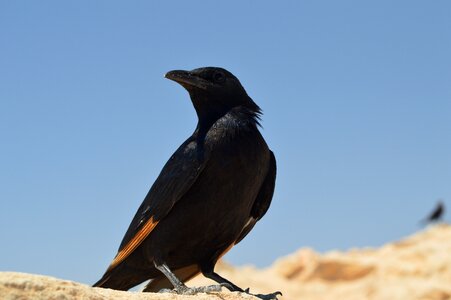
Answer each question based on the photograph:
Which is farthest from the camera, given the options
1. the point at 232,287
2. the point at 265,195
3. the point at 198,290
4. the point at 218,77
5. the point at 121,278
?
the point at 218,77

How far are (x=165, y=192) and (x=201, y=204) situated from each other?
1.08 feet

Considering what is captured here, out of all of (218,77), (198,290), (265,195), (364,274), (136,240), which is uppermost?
(364,274)

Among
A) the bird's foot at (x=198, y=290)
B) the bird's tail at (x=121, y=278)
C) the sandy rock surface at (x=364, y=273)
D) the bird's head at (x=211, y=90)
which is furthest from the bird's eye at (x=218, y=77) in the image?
the sandy rock surface at (x=364, y=273)

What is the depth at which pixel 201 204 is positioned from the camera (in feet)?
16.5

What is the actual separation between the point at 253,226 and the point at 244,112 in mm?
911

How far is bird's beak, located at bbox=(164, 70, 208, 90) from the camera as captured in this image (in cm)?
557

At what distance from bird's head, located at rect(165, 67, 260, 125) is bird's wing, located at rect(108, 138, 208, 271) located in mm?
320

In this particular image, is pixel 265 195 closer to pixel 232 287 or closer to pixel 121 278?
pixel 232 287

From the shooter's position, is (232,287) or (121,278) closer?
(232,287)

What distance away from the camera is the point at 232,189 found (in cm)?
503

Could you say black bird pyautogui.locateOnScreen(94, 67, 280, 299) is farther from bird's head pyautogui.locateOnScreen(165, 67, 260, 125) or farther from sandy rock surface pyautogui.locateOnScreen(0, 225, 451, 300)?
sandy rock surface pyautogui.locateOnScreen(0, 225, 451, 300)

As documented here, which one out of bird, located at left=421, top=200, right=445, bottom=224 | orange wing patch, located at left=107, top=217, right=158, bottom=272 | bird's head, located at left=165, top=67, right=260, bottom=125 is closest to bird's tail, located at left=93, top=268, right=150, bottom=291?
orange wing patch, located at left=107, top=217, right=158, bottom=272

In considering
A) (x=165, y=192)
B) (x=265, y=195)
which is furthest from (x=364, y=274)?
(x=165, y=192)

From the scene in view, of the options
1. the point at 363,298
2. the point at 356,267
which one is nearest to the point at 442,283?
the point at 363,298
